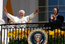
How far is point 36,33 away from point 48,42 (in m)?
0.47

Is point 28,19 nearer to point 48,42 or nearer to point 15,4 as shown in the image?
point 48,42

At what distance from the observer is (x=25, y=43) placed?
9.55 meters

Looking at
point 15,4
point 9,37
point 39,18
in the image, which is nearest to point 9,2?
point 15,4

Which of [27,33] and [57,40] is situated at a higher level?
[27,33]

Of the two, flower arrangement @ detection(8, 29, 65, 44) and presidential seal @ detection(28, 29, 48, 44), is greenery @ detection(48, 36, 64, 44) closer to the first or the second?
flower arrangement @ detection(8, 29, 65, 44)

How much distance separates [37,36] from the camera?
937cm

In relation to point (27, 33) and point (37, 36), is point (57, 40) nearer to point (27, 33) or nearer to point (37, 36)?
point (37, 36)

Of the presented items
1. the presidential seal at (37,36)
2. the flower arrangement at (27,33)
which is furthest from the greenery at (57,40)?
the presidential seal at (37,36)

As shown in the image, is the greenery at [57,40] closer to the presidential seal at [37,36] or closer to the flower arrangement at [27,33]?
the flower arrangement at [27,33]

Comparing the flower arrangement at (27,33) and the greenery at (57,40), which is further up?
the flower arrangement at (27,33)

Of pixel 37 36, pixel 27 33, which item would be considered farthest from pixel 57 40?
pixel 27 33

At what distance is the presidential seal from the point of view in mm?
9367

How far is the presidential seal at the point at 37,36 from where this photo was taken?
937cm

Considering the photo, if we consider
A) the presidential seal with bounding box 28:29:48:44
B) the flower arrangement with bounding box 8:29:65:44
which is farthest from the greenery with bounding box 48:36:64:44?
the presidential seal with bounding box 28:29:48:44
